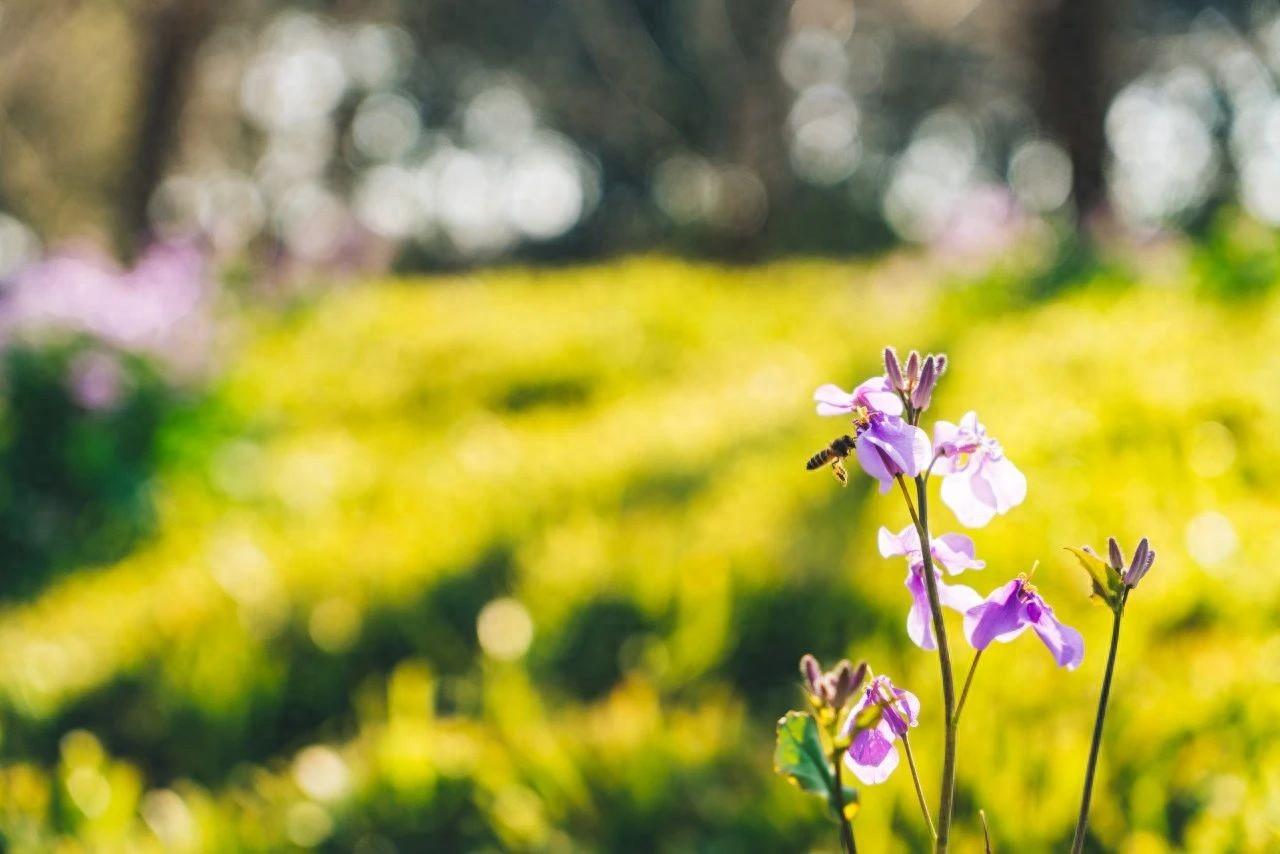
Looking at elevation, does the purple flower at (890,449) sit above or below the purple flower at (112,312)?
above

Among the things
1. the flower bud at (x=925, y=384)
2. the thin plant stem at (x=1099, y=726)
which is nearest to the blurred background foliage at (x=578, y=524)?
the thin plant stem at (x=1099, y=726)

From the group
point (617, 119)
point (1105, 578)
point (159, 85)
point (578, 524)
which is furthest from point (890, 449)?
point (617, 119)

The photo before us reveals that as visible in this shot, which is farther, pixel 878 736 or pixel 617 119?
pixel 617 119

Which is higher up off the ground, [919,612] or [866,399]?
[866,399]

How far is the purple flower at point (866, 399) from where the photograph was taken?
0.77 m

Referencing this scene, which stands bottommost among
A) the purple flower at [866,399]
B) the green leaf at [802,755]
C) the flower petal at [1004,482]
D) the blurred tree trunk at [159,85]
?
the green leaf at [802,755]

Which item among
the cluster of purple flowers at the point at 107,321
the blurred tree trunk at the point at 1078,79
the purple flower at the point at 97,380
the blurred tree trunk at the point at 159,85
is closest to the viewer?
the purple flower at the point at 97,380

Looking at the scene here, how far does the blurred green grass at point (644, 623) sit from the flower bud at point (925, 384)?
101 cm

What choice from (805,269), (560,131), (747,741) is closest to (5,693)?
(747,741)

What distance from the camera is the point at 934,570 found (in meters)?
0.81

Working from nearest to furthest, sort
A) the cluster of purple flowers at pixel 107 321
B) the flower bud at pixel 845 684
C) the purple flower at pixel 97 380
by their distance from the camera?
the flower bud at pixel 845 684 < the purple flower at pixel 97 380 < the cluster of purple flowers at pixel 107 321

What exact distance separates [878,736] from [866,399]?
26 cm

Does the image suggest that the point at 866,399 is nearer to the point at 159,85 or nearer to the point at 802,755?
the point at 802,755

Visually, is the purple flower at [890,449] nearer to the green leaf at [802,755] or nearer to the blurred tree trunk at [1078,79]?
the green leaf at [802,755]
